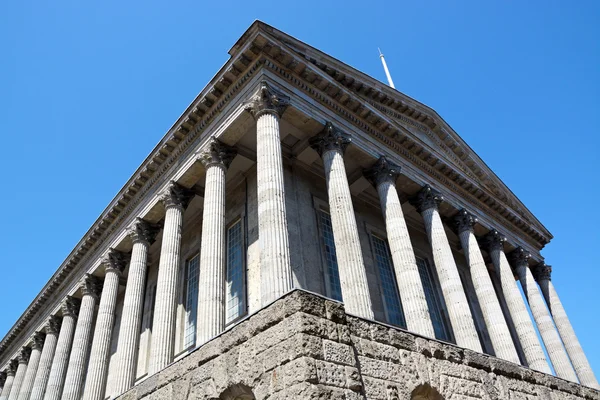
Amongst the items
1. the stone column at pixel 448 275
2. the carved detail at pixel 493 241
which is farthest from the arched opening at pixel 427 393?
the carved detail at pixel 493 241

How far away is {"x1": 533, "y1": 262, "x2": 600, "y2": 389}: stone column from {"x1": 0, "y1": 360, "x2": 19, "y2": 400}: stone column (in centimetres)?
3473

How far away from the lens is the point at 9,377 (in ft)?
110

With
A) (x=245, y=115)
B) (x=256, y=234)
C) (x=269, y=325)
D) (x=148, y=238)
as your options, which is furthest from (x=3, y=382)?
(x=269, y=325)

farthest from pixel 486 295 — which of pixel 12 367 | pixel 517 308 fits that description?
Result: pixel 12 367

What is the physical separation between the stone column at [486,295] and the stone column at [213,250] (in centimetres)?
1127

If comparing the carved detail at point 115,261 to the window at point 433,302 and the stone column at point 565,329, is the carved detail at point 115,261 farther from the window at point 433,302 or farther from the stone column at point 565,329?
the stone column at point 565,329

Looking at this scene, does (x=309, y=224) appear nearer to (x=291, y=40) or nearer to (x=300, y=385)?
(x=291, y=40)

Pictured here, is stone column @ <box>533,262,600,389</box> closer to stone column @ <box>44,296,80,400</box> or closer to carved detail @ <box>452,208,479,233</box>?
carved detail @ <box>452,208,479,233</box>

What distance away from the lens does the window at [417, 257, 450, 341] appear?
21.1 metres

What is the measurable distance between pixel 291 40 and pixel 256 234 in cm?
730

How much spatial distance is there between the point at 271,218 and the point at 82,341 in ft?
45.6

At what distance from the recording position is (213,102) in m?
17.7

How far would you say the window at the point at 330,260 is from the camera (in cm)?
1683

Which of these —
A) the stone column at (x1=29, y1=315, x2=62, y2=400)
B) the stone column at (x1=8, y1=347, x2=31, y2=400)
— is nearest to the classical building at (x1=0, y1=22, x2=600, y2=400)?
the stone column at (x1=29, y1=315, x2=62, y2=400)
